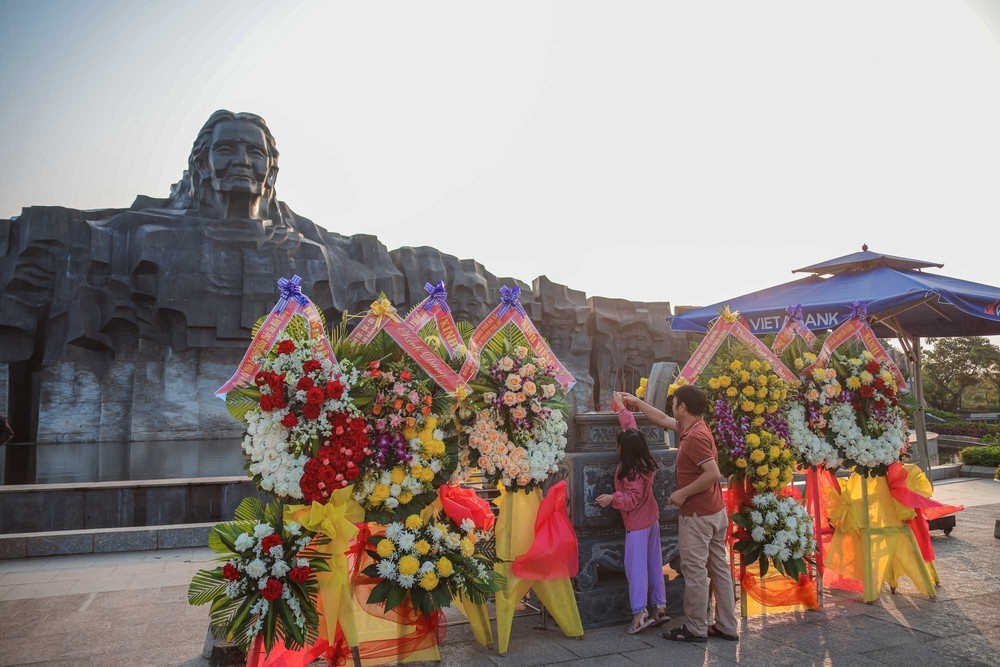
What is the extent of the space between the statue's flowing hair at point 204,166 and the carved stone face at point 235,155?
0.25 meters

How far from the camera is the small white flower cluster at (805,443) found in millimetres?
4918

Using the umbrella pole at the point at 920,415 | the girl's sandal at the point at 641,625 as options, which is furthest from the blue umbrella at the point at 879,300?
the girl's sandal at the point at 641,625

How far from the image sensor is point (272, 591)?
319 cm

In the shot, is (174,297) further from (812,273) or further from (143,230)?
(812,273)

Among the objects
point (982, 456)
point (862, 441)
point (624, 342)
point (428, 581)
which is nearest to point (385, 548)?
point (428, 581)

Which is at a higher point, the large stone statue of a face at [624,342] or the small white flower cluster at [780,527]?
the large stone statue of a face at [624,342]

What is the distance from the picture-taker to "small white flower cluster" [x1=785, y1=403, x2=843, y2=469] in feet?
16.1

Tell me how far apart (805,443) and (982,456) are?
938cm

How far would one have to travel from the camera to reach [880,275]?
7395 millimetres

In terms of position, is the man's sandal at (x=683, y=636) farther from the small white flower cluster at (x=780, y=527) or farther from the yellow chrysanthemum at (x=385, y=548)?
the yellow chrysanthemum at (x=385, y=548)

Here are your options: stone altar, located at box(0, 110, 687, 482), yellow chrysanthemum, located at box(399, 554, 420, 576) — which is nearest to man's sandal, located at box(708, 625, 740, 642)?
yellow chrysanthemum, located at box(399, 554, 420, 576)

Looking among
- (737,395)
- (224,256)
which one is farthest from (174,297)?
(737,395)

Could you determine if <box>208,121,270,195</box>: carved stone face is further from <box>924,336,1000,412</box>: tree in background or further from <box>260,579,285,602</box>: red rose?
<box>924,336,1000,412</box>: tree in background

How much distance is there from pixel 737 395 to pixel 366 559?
9.03 feet
